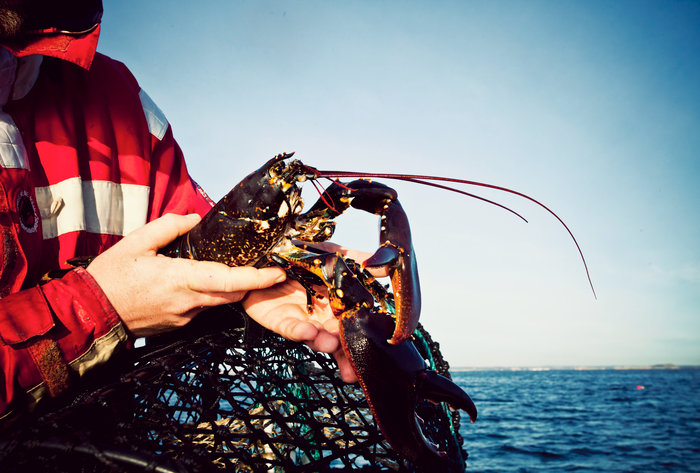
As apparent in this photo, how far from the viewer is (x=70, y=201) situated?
1.89 meters

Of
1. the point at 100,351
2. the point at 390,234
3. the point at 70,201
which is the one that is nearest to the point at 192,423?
the point at 100,351

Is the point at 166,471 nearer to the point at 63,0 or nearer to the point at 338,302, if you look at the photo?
the point at 338,302

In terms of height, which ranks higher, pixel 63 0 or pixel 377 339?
pixel 63 0

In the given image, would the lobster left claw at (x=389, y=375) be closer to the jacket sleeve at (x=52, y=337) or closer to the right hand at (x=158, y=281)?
the right hand at (x=158, y=281)

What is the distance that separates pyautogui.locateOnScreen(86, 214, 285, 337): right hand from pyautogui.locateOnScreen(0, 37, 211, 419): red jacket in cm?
7

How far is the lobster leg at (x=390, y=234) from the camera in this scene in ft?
5.14

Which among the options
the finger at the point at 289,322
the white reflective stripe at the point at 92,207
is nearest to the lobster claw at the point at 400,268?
the finger at the point at 289,322

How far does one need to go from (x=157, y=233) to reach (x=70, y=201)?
0.64 m

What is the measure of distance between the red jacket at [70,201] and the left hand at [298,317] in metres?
0.65

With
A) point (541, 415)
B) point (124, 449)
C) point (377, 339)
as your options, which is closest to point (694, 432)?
point (541, 415)

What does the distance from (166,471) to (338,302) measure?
38.3 inches

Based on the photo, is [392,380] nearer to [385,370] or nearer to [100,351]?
[385,370]

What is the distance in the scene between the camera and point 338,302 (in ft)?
5.53

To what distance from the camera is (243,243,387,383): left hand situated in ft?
5.44
